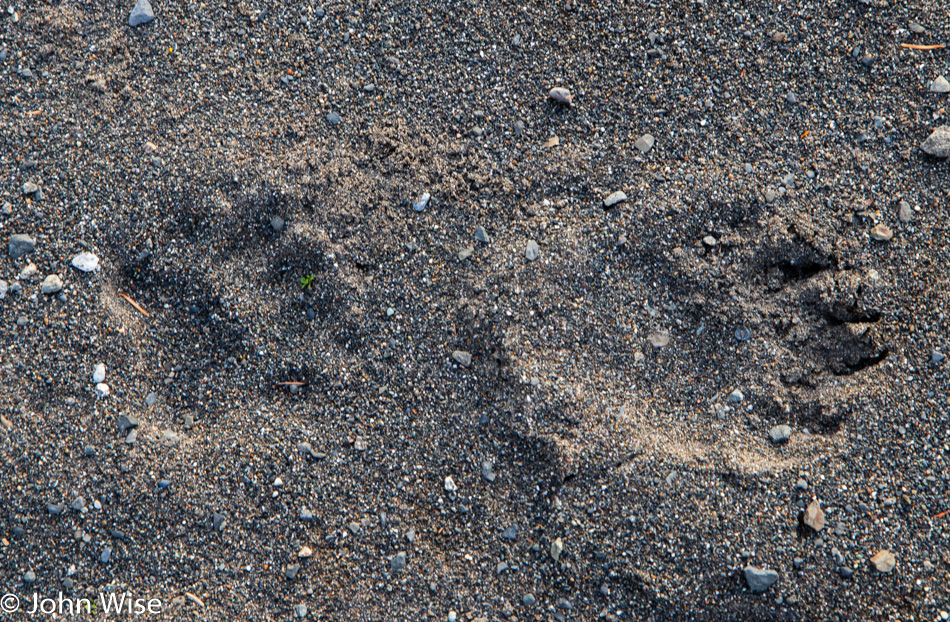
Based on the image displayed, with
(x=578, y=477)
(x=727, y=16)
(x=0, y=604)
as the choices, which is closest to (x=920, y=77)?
(x=727, y=16)

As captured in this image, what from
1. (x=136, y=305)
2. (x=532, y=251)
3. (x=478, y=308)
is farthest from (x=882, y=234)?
(x=136, y=305)

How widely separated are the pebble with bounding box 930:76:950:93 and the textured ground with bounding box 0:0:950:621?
27 mm

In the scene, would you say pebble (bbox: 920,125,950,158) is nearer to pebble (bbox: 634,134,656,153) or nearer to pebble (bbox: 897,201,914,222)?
pebble (bbox: 897,201,914,222)

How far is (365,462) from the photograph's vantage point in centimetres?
236

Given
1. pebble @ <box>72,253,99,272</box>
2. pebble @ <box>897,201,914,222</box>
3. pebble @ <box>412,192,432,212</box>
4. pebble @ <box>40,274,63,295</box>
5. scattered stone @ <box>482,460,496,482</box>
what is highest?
pebble @ <box>897,201,914,222</box>

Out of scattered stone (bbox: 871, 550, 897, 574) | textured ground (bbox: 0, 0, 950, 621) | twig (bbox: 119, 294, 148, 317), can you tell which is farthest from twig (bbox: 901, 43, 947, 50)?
twig (bbox: 119, 294, 148, 317)

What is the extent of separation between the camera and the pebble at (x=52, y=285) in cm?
239

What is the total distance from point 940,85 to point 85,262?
128 inches

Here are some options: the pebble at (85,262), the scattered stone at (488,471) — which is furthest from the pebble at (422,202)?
the pebble at (85,262)

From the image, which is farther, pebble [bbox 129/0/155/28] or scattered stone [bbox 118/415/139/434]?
pebble [bbox 129/0/155/28]

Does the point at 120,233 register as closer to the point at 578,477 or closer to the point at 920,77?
the point at 578,477

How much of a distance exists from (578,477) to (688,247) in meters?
0.93

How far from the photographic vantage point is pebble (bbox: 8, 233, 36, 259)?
2.41m

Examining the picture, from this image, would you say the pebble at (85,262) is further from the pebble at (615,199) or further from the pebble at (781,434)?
the pebble at (781,434)
